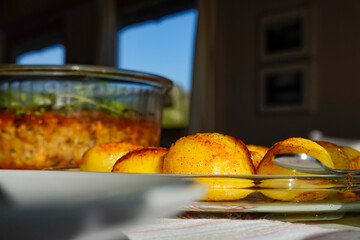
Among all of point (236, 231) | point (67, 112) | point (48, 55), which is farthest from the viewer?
point (48, 55)

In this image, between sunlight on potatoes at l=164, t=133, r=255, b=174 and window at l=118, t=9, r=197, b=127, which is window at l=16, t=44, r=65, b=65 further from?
sunlight on potatoes at l=164, t=133, r=255, b=174

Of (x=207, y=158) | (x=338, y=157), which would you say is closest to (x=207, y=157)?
(x=207, y=158)

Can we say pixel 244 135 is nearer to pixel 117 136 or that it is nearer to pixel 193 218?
pixel 117 136

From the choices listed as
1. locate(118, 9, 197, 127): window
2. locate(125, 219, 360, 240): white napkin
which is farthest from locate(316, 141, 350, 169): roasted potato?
locate(118, 9, 197, 127): window

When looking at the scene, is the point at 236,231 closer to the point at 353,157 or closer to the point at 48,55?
the point at 353,157

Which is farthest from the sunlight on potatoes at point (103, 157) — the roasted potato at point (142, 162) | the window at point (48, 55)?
the window at point (48, 55)

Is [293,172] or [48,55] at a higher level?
[48,55]
